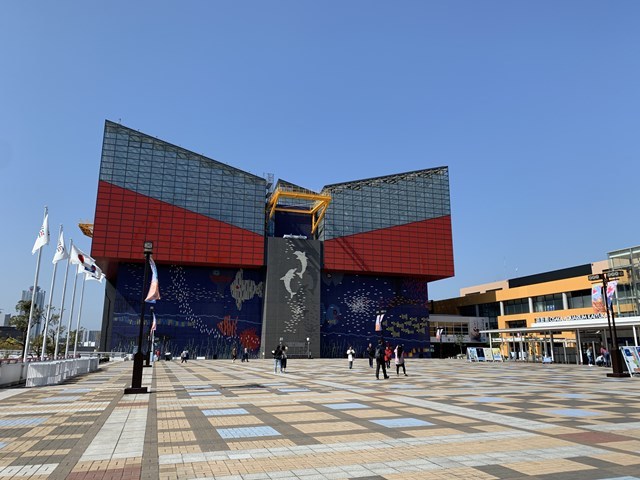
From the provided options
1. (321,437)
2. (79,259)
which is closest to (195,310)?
(79,259)

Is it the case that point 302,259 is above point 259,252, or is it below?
below

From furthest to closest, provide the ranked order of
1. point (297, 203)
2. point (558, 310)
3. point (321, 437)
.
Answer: point (297, 203), point (558, 310), point (321, 437)

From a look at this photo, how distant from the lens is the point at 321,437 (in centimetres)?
938

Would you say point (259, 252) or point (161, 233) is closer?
point (161, 233)

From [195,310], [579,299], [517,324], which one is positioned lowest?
[517,324]

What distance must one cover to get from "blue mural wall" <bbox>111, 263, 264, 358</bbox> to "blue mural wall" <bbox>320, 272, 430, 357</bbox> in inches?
484

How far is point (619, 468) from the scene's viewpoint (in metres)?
6.88

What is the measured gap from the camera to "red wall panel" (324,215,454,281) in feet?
262

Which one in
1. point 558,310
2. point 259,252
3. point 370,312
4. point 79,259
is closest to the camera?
point 79,259

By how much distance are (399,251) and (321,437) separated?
74198mm

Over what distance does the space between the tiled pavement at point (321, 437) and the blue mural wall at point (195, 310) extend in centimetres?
5696

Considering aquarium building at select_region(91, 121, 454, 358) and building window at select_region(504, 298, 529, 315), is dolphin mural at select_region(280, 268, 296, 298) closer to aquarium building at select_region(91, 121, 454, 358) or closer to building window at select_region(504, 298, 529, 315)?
aquarium building at select_region(91, 121, 454, 358)

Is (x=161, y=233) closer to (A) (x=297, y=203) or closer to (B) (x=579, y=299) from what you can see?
(A) (x=297, y=203)

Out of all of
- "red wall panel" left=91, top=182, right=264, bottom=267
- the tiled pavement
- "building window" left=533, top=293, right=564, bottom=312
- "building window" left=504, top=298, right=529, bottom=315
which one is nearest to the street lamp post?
the tiled pavement
